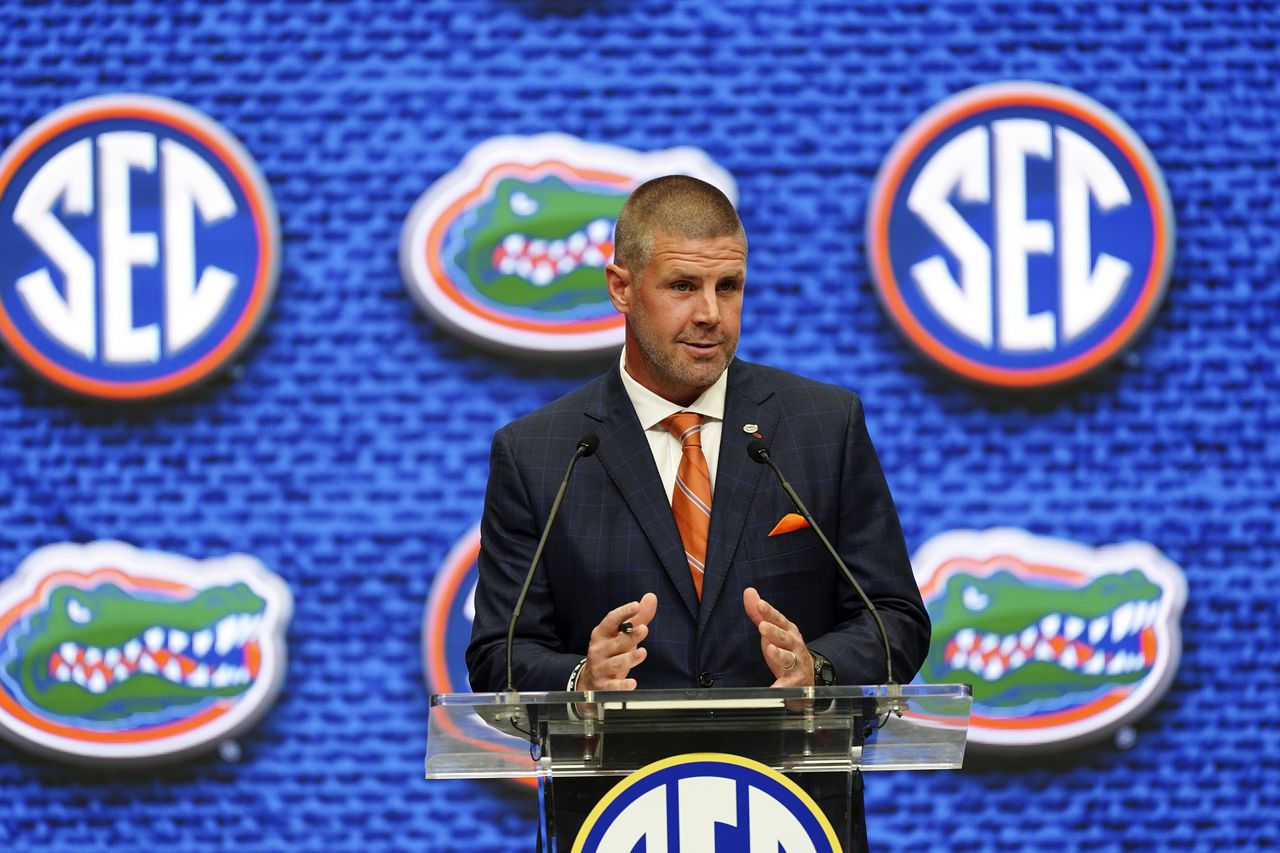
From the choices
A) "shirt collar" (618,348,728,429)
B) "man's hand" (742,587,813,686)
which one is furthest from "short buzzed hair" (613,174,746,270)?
"man's hand" (742,587,813,686)

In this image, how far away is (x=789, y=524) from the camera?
2312mm

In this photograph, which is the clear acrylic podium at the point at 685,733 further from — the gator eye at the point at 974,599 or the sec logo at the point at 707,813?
the gator eye at the point at 974,599

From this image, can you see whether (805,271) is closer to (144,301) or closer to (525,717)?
(144,301)

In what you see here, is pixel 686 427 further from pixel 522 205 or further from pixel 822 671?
pixel 522 205

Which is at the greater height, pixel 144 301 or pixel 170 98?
pixel 170 98

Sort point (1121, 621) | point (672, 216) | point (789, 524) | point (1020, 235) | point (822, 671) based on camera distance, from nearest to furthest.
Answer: point (822, 671), point (789, 524), point (672, 216), point (1121, 621), point (1020, 235)

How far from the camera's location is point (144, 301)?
4.09 meters

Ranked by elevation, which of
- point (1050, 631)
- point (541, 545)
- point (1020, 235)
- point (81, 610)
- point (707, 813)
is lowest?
point (707, 813)

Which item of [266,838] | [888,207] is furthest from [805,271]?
[266,838]

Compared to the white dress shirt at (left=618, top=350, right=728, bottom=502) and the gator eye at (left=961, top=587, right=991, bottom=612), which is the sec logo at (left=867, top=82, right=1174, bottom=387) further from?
the white dress shirt at (left=618, top=350, right=728, bottom=502)

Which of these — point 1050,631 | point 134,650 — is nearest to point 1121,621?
point 1050,631

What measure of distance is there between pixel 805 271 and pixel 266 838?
1.90 metres

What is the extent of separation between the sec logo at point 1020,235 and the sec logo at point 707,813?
2.25 metres

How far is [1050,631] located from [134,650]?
2.22m
